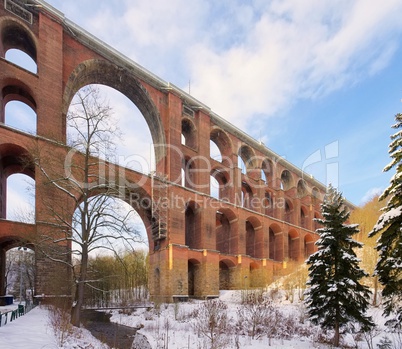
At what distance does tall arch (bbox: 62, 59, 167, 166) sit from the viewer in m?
22.8

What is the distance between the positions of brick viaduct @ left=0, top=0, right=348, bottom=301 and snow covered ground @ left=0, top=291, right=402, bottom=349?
418cm

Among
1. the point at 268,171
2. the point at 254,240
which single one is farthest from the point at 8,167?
the point at 268,171

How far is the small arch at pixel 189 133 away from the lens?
30.9 m

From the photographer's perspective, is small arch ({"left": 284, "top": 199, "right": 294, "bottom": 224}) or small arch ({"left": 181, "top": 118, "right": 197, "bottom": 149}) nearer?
small arch ({"left": 181, "top": 118, "right": 197, "bottom": 149})

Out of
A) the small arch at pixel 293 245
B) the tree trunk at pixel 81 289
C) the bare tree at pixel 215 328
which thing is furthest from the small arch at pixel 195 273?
the small arch at pixel 293 245

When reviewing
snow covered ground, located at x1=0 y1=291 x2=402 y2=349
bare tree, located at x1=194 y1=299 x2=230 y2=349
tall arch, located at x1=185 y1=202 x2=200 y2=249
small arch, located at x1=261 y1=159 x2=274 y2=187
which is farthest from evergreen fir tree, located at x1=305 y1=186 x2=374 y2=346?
small arch, located at x1=261 y1=159 x2=274 y2=187

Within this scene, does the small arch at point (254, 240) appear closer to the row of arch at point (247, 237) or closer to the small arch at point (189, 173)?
the row of arch at point (247, 237)

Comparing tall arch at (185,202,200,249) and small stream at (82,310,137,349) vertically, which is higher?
tall arch at (185,202,200,249)

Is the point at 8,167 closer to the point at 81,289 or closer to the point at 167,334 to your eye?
the point at 81,289

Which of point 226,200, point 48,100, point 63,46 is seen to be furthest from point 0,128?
point 226,200

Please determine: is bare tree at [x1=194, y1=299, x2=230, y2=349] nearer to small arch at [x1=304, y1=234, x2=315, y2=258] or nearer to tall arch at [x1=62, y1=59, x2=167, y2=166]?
tall arch at [x1=62, y1=59, x2=167, y2=166]

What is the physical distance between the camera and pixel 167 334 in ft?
41.2

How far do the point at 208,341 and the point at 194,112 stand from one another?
73.2 ft

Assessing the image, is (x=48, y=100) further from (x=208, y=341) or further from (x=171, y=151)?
(x=208, y=341)
